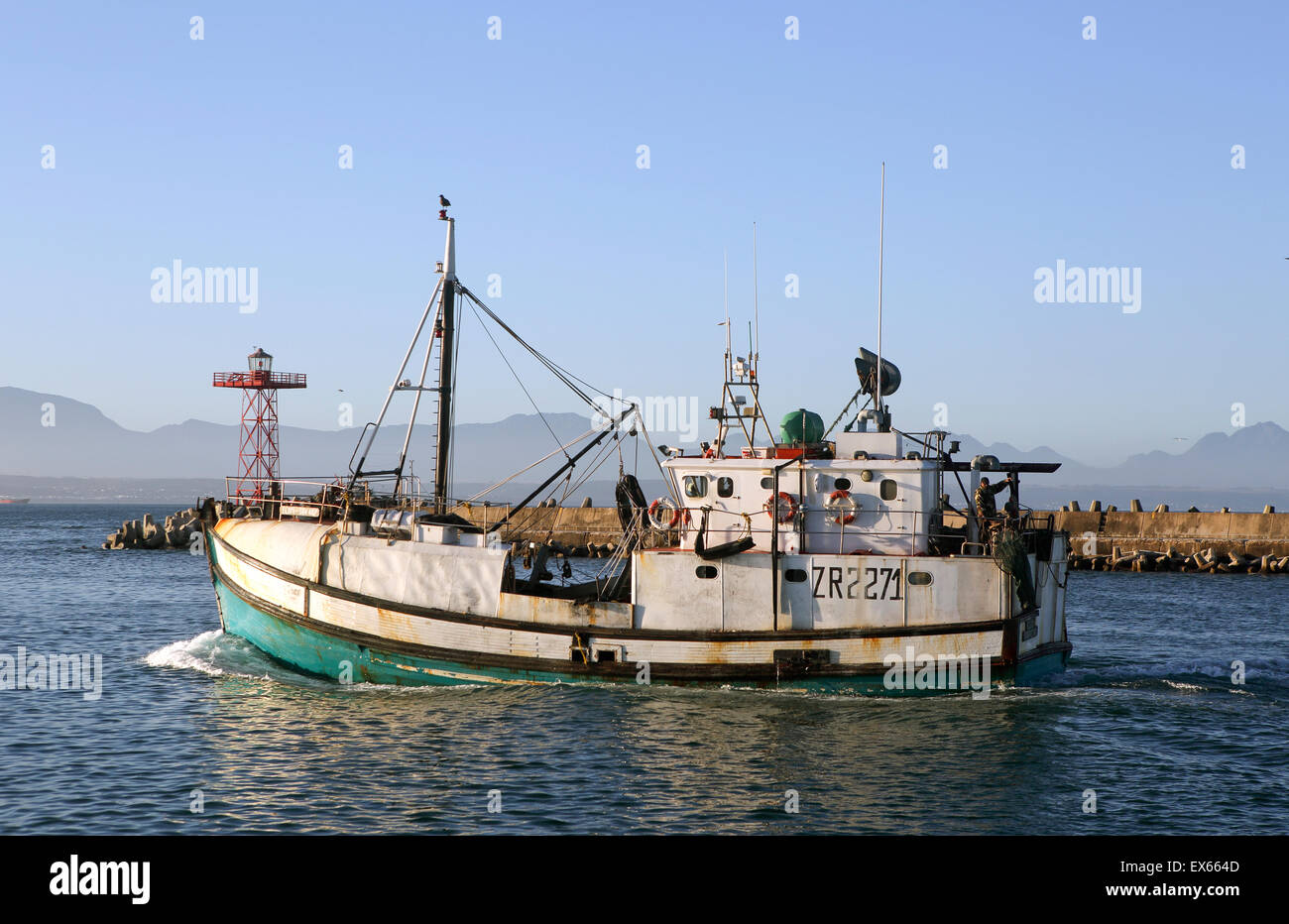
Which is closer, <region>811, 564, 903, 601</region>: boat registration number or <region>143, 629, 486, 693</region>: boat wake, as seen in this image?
<region>811, 564, 903, 601</region>: boat registration number

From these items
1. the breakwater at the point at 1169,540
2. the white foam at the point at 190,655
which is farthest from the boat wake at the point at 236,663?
the breakwater at the point at 1169,540

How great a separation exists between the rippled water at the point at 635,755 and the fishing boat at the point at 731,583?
67cm

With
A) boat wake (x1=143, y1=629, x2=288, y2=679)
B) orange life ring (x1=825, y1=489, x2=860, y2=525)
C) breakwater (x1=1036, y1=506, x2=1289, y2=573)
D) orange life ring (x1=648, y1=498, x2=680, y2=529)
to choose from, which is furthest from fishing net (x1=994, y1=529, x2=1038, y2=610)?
breakwater (x1=1036, y1=506, x2=1289, y2=573)

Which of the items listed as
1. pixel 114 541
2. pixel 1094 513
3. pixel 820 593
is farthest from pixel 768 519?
pixel 114 541

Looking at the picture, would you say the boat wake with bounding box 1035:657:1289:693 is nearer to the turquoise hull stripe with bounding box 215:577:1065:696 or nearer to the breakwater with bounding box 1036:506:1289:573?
the turquoise hull stripe with bounding box 215:577:1065:696

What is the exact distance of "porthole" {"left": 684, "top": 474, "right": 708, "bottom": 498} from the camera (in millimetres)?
22828

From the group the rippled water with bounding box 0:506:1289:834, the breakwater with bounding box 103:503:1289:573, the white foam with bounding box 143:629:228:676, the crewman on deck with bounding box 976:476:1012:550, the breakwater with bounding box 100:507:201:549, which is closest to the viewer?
the rippled water with bounding box 0:506:1289:834

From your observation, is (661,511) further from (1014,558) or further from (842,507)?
(1014,558)

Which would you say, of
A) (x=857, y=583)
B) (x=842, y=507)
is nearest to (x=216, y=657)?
(x=842, y=507)

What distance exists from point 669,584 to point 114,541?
68434 mm

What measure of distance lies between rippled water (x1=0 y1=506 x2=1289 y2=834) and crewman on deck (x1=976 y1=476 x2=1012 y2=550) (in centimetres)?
324

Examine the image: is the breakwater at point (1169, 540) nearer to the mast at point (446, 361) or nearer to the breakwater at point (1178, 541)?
the breakwater at point (1178, 541)
